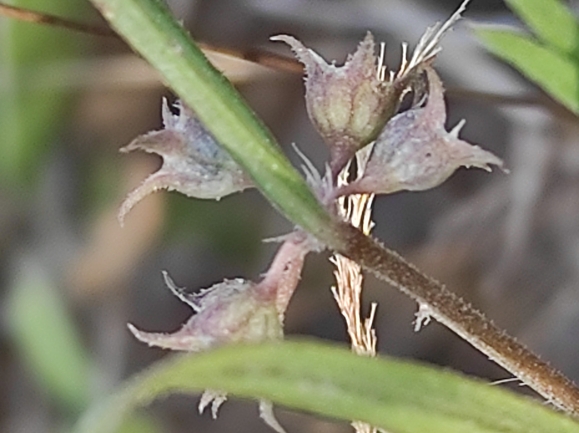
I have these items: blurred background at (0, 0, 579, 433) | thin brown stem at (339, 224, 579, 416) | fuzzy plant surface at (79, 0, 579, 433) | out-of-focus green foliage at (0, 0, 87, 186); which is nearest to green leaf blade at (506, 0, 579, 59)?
fuzzy plant surface at (79, 0, 579, 433)

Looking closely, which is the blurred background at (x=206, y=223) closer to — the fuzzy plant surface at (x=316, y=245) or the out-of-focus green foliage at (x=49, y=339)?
the out-of-focus green foliage at (x=49, y=339)

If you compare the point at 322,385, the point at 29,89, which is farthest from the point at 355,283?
A: the point at 29,89

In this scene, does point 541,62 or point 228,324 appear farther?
point 541,62

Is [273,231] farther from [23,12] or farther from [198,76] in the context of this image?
[198,76]

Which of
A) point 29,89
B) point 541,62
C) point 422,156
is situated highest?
point 29,89

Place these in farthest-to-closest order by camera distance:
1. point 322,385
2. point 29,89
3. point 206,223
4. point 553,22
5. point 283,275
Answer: point 206,223
point 29,89
point 553,22
point 283,275
point 322,385

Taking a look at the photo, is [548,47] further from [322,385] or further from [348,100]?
[322,385]

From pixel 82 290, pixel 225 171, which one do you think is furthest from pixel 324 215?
pixel 82 290

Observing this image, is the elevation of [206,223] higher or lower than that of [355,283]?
higher
